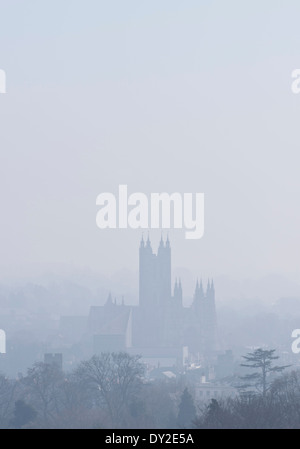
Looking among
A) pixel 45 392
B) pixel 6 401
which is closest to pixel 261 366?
pixel 45 392

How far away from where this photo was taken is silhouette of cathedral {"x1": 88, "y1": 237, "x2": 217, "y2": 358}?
133m

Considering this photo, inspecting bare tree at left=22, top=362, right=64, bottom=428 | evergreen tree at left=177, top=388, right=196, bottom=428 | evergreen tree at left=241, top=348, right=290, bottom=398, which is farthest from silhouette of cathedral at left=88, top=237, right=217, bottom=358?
evergreen tree at left=177, top=388, right=196, bottom=428

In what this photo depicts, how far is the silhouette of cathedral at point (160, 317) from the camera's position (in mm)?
133250

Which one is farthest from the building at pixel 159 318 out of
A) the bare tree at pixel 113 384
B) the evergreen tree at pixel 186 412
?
the evergreen tree at pixel 186 412

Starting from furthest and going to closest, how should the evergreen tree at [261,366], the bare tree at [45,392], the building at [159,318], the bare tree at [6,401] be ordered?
the building at [159,318]
the evergreen tree at [261,366]
the bare tree at [45,392]
the bare tree at [6,401]

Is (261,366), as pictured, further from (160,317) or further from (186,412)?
(160,317)

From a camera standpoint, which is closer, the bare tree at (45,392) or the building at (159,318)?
the bare tree at (45,392)

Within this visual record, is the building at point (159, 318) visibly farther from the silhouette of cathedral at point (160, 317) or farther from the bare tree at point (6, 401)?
the bare tree at point (6, 401)

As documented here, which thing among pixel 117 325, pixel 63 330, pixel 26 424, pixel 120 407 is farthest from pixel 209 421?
pixel 63 330

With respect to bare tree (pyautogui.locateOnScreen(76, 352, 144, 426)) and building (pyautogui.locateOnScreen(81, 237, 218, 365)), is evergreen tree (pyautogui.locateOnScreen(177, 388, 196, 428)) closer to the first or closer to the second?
bare tree (pyautogui.locateOnScreen(76, 352, 144, 426))

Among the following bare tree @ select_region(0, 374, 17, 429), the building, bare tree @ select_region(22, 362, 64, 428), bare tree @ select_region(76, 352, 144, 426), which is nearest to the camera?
bare tree @ select_region(0, 374, 17, 429)

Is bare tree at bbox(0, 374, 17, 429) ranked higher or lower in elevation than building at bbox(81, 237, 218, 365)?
lower

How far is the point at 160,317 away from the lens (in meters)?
136
